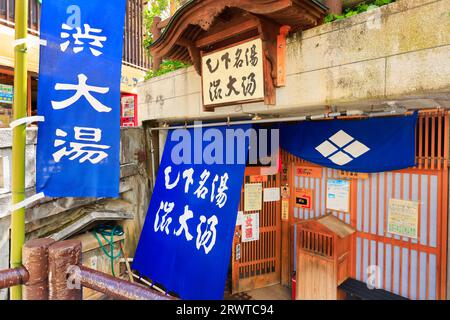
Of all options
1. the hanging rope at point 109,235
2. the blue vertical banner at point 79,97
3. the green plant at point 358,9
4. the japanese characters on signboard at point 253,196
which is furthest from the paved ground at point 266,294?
the green plant at point 358,9

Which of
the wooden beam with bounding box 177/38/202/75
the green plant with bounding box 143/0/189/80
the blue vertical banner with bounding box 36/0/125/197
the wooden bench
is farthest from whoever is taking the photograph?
the green plant with bounding box 143/0/189/80

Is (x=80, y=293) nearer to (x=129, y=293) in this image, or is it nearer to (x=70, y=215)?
(x=129, y=293)

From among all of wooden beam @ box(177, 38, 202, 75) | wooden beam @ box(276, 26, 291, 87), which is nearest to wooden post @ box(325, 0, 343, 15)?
wooden beam @ box(276, 26, 291, 87)

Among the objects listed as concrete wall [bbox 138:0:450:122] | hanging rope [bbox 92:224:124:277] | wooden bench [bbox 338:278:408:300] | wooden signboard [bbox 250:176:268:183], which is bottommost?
wooden bench [bbox 338:278:408:300]

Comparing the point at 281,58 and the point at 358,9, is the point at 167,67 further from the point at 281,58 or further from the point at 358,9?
the point at 358,9

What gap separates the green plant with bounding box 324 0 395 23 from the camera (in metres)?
3.65

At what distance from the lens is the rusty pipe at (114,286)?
73.4 inches

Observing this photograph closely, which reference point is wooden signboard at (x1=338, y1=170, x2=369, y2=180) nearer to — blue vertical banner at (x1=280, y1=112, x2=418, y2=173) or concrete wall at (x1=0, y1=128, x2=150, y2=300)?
blue vertical banner at (x1=280, y1=112, x2=418, y2=173)

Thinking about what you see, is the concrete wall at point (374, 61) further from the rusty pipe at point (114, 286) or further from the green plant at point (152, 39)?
the rusty pipe at point (114, 286)

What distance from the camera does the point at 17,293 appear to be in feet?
8.24

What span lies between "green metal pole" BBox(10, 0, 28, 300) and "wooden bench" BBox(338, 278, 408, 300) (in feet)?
18.3

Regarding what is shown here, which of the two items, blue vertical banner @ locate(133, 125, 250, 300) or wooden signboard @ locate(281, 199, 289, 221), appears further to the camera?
wooden signboard @ locate(281, 199, 289, 221)

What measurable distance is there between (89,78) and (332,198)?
544 cm

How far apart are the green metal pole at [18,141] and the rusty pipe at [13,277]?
1.18ft
